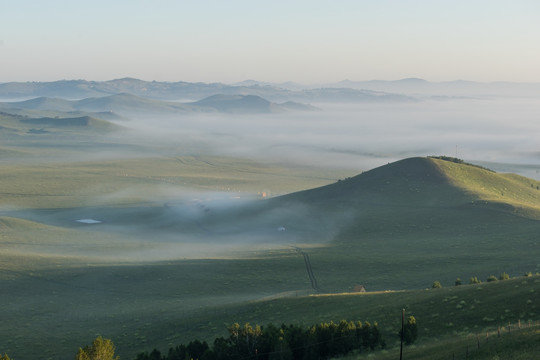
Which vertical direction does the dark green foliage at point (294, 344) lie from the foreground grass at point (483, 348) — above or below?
below

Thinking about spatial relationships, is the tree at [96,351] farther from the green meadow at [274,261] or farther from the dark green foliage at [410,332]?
the dark green foliage at [410,332]

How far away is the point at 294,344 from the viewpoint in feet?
131

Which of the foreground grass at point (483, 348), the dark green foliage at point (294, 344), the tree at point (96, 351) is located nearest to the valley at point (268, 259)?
the foreground grass at point (483, 348)

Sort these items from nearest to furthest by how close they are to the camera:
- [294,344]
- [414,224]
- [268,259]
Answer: [294,344]
[268,259]
[414,224]

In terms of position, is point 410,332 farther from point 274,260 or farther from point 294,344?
point 274,260

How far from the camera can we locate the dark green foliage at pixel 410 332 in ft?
126

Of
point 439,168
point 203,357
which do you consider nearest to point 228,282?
point 203,357

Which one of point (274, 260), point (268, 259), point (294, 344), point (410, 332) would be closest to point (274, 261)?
point (274, 260)

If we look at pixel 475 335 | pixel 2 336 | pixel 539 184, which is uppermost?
pixel 539 184

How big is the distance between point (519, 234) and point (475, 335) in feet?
215

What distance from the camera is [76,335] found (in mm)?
56875

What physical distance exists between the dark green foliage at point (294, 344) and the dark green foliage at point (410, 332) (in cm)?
168

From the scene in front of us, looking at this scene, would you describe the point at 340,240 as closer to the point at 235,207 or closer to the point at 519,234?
the point at 519,234

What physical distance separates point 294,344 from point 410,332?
295 inches
